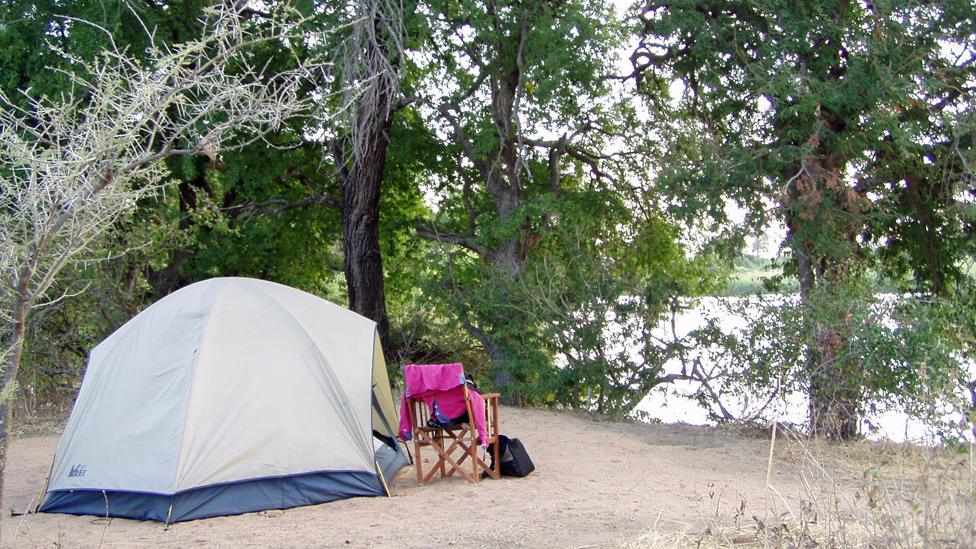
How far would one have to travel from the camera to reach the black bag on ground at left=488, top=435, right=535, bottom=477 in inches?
299

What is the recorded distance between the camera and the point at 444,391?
7477mm

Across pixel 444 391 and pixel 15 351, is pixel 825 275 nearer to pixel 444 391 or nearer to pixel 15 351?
pixel 444 391

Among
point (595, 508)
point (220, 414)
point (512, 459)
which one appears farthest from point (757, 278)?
point (220, 414)

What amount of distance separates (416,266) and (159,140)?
424 centimetres

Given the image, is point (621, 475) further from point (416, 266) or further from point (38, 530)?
point (416, 266)

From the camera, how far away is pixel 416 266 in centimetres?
1438

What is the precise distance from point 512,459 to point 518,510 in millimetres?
1201

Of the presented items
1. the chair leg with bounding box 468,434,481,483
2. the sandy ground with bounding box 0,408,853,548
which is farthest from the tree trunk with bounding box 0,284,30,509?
the chair leg with bounding box 468,434,481,483

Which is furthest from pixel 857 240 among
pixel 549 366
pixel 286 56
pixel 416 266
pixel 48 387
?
pixel 48 387

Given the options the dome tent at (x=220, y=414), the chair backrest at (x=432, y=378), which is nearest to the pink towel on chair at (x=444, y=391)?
the chair backrest at (x=432, y=378)

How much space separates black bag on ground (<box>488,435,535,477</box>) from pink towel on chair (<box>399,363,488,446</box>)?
273 millimetres

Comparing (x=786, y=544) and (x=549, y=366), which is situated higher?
(x=549, y=366)

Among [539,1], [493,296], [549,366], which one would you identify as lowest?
[549,366]

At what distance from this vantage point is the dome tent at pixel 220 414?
670 cm
